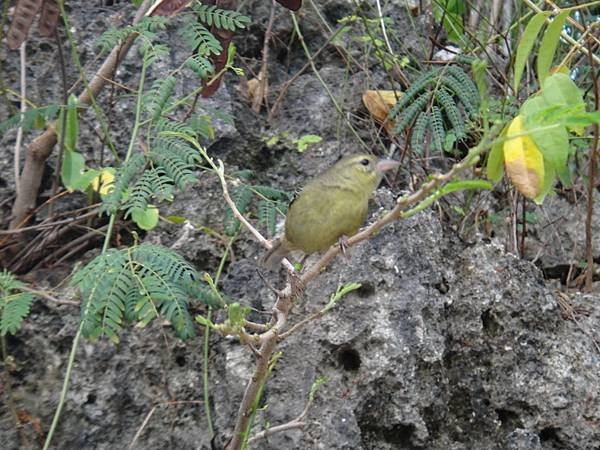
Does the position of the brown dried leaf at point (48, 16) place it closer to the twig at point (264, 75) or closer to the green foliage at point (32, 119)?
the green foliage at point (32, 119)

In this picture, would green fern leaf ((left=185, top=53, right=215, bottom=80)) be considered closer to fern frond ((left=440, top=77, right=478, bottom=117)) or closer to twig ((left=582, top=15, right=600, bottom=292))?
fern frond ((left=440, top=77, right=478, bottom=117))

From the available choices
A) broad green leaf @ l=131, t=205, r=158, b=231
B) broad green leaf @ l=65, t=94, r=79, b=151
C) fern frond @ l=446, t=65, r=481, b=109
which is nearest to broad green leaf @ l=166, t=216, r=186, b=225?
broad green leaf @ l=131, t=205, r=158, b=231

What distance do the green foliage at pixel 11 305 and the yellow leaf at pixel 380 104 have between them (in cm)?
175

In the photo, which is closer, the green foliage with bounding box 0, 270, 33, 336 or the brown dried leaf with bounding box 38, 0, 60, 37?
the green foliage with bounding box 0, 270, 33, 336

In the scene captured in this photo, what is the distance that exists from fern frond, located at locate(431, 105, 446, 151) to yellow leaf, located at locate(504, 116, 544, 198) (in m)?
1.55

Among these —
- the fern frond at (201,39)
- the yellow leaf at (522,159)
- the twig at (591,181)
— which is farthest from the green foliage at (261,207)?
the yellow leaf at (522,159)

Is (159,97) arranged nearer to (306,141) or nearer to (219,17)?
(219,17)

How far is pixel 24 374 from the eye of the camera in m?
2.78

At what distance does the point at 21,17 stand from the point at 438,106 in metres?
1.59

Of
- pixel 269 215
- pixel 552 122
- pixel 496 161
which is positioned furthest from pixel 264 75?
pixel 552 122

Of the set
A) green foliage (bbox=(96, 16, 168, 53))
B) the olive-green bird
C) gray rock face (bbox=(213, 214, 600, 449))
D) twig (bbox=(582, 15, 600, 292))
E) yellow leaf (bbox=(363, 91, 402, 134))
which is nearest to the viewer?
the olive-green bird

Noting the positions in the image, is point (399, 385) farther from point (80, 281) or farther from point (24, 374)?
point (24, 374)

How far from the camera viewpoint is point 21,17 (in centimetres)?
270

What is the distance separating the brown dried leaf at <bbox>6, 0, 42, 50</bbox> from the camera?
270 centimetres
